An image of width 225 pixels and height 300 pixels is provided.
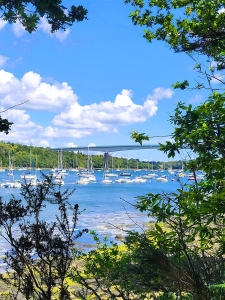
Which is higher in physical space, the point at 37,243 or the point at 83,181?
the point at 37,243

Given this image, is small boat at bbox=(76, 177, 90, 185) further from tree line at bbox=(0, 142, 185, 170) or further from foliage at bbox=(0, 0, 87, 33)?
foliage at bbox=(0, 0, 87, 33)

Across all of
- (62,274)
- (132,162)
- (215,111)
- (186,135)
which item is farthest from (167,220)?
(132,162)

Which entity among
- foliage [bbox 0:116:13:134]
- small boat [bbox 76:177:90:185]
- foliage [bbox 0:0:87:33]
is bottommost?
small boat [bbox 76:177:90:185]

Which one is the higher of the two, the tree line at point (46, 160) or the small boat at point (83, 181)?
the tree line at point (46, 160)

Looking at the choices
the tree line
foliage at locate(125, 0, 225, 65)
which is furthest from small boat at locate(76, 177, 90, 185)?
foliage at locate(125, 0, 225, 65)

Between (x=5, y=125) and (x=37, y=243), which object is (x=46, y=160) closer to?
(x=5, y=125)

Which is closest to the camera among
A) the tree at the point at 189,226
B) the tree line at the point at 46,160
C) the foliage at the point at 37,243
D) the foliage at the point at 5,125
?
the tree at the point at 189,226

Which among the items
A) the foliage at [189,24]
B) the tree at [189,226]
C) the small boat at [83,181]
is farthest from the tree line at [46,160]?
the tree at [189,226]

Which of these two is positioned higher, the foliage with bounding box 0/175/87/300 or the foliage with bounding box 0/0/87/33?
the foliage with bounding box 0/0/87/33

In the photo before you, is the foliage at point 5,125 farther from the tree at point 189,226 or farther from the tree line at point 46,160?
the tree line at point 46,160

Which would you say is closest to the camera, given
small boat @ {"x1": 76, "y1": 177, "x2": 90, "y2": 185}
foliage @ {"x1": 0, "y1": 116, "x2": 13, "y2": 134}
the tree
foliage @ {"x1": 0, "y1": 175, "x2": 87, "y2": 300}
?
the tree

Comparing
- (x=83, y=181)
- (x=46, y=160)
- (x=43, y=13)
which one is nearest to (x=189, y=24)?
(x=43, y=13)

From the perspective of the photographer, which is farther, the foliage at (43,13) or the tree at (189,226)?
the foliage at (43,13)

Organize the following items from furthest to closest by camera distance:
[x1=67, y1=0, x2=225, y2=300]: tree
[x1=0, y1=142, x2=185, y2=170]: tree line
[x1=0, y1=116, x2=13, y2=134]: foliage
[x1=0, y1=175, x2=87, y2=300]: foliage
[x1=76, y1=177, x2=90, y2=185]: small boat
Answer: [x1=76, y1=177, x2=90, y2=185]: small boat → [x1=0, y1=142, x2=185, y2=170]: tree line → [x1=0, y1=116, x2=13, y2=134]: foliage → [x1=0, y1=175, x2=87, y2=300]: foliage → [x1=67, y1=0, x2=225, y2=300]: tree
